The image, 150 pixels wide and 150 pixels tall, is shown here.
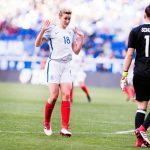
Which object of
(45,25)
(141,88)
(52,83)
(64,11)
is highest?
(64,11)

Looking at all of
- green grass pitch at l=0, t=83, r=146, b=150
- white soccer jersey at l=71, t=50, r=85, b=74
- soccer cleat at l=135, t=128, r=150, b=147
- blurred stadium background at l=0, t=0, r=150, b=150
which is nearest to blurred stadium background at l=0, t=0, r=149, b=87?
blurred stadium background at l=0, t=0, r=150, b=150

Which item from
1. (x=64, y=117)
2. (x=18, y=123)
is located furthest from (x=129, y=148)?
(x=18, y=123)

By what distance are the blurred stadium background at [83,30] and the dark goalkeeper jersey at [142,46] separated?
2029 cm

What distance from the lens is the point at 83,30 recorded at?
102 ft

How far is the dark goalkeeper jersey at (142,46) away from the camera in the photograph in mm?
9117

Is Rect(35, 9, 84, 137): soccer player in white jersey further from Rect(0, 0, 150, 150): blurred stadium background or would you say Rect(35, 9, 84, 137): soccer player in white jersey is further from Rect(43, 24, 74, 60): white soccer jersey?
Rect(0, 0, 150, 150): blurred stadium background

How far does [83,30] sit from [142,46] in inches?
868

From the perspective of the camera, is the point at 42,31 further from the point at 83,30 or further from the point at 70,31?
the point at 83,30

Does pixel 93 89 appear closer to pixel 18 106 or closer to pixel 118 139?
pixel 18 106

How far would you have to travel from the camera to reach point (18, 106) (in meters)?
17.3

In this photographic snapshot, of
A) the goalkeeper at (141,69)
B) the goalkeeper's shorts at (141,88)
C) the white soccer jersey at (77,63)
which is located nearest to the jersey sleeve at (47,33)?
the goalkeeper at (141,69)

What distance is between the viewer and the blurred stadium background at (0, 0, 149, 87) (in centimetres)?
3034

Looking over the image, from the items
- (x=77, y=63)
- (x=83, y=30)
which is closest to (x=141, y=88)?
(x=77, y=63)

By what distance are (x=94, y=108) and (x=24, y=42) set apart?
14.0m
